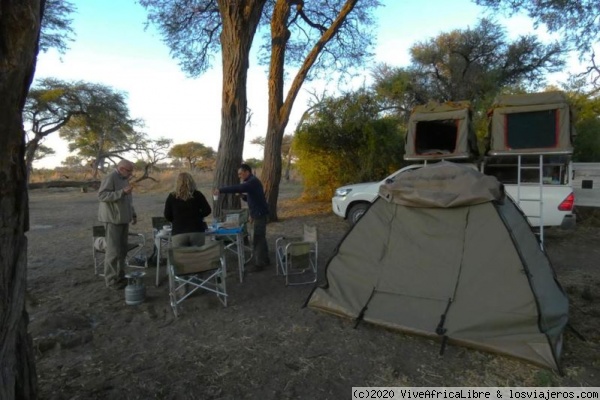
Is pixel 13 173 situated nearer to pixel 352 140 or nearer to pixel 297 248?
pixel 297 248

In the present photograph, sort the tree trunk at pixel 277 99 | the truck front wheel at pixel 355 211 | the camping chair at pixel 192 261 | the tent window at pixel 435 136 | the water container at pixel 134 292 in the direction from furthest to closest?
the tree trunk at pixel 277 99, the truck front wheel at pixel 355 211, the tent window at pixel 435 136, the water container at pixel 134 292, the camping chair at pixel 192 261

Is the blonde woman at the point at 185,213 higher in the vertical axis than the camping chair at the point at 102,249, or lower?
higher

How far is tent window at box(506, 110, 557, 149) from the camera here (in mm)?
6355

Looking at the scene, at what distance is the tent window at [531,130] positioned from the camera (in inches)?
250

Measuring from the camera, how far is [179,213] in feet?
15.7

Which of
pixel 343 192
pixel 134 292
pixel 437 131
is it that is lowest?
pixel 134 292

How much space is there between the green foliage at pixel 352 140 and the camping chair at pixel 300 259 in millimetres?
6590

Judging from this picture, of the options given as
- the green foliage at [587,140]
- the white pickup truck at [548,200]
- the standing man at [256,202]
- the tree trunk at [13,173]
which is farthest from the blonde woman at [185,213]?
the green foliage at [587,140]

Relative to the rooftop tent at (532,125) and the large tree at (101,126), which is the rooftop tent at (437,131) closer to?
the rooftop tent at (532,125)

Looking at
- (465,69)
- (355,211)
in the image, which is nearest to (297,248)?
(355,211)

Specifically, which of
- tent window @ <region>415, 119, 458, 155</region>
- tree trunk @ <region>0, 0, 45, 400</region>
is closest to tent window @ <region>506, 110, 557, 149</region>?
tent window @ <region>415, 119, 458, 155</region>

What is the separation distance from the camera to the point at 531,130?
6.52m

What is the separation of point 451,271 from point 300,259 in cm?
200

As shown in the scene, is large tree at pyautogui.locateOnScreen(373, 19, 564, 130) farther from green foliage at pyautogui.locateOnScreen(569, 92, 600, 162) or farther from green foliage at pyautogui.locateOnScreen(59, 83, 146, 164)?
green foliage at pyautogui.locateOnScreen(59, 83, 146, 164)
